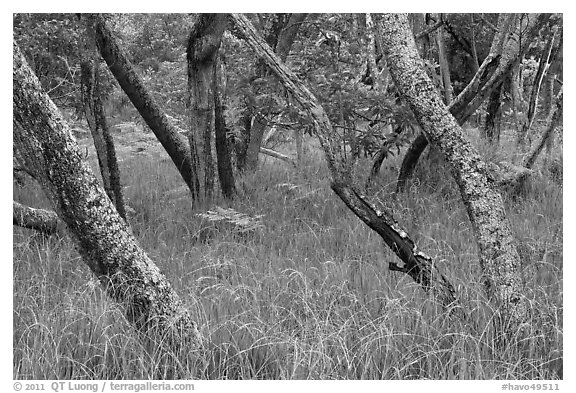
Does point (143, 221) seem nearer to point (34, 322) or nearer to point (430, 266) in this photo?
point (34, 322)

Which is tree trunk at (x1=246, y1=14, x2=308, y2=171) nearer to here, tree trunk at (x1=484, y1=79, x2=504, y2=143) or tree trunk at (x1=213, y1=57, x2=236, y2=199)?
tree trunk at (x1=213, y1=57, x2=236, y2=199)

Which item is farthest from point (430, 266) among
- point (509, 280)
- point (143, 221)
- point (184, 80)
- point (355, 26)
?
point (184, 80)

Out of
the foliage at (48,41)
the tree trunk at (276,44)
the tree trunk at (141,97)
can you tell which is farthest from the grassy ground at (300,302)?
the foliage at (48,41)

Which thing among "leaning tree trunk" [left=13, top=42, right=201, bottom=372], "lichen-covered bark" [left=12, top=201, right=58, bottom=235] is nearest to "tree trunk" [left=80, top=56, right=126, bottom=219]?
"lichen-covered bark" [left=12, top=201, right=58, bottom=235]

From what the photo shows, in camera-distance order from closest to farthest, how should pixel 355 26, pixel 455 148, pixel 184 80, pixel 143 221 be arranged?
pixel 455 148 → pixel 143 221 → pixel 355 26 → pixel 184 80

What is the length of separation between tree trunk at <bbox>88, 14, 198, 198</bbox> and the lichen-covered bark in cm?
154

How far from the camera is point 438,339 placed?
3643 millimetres

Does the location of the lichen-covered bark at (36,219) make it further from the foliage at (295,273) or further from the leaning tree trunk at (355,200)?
the leaning tree trunk at (355,200)

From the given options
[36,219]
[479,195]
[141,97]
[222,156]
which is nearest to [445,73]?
[222,156]

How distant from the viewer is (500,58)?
5691 millimetres

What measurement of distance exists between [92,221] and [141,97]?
3.86 m

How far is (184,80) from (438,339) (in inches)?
281

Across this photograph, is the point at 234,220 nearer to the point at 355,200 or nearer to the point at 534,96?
the point at 355,200

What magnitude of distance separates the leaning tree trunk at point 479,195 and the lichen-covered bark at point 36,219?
3342 mm
